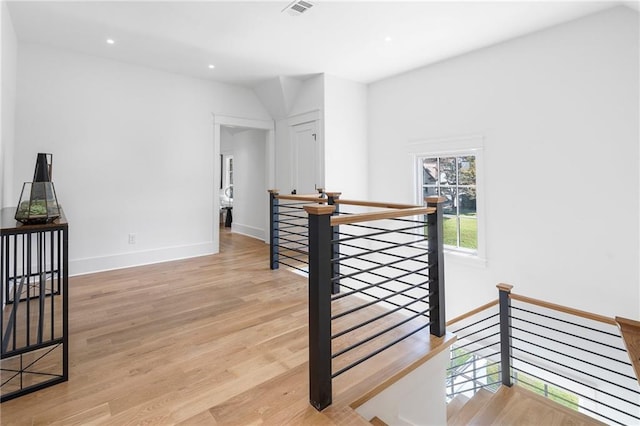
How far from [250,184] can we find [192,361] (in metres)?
4.62

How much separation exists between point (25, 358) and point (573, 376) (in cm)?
472

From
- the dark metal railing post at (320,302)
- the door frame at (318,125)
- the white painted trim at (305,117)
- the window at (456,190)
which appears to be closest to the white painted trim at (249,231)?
the door frame at (318,125)

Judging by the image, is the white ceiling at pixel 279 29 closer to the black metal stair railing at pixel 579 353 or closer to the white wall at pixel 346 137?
the white wall at pixel 346 137

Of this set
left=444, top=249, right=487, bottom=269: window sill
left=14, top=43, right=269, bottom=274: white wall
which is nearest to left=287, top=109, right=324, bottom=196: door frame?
left=14, top=43, right=269, bottom=274: white wall

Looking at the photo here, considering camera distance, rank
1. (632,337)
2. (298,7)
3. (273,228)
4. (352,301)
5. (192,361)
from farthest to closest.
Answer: (273,228) < (352,301) < (298,7) < (192,361) < (632,337)

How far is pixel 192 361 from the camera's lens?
1908 millimetres

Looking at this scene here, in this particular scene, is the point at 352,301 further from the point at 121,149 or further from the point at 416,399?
the point at 121,149

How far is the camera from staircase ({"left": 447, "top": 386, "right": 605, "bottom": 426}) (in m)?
2.65

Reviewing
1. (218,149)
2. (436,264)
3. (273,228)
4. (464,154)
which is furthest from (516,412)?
(218,149)

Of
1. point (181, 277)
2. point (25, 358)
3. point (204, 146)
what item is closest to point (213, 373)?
point (25, 358)

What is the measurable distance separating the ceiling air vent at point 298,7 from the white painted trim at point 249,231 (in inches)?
146

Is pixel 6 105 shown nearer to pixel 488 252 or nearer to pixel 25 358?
pixel 25 358

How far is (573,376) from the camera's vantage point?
10.7 feet

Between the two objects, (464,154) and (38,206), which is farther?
(464,154)
